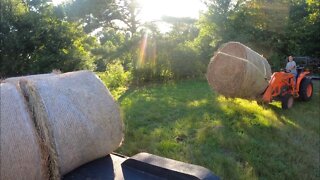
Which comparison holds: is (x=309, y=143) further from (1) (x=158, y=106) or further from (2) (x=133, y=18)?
(2) (x=133, y=18)

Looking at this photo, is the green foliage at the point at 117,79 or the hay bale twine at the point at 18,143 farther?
the green foliage at the point at 117,79

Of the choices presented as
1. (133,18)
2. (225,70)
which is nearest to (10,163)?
(225,70)

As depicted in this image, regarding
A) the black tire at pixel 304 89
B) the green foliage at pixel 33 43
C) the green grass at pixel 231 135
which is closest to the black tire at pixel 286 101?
the green grass at pixel 231 135

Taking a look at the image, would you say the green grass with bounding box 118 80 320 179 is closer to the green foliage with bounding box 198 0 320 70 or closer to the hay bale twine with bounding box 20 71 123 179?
the hay bale twine with bounding box 20 71 123 179

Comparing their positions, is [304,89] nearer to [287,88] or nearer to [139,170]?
[287,88]

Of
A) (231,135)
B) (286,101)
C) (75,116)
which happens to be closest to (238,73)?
(286,101)

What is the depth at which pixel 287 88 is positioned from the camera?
33.0 feet

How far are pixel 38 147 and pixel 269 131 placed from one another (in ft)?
19.9

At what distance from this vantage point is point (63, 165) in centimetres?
266

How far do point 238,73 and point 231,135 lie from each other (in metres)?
2.68

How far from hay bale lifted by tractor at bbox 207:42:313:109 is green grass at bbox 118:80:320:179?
14.0 inches

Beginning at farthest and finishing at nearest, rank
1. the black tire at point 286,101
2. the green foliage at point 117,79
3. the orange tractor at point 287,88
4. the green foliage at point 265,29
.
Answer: the green foliage at point 265,29
the green foliage at point 117,79
the black tire at point 286,101
the orange tractor at point 287,88

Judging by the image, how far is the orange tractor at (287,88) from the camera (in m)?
9.32

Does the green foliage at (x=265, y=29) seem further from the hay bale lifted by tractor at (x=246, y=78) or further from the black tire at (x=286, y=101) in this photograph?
the black tire at (x=286, y=101)
